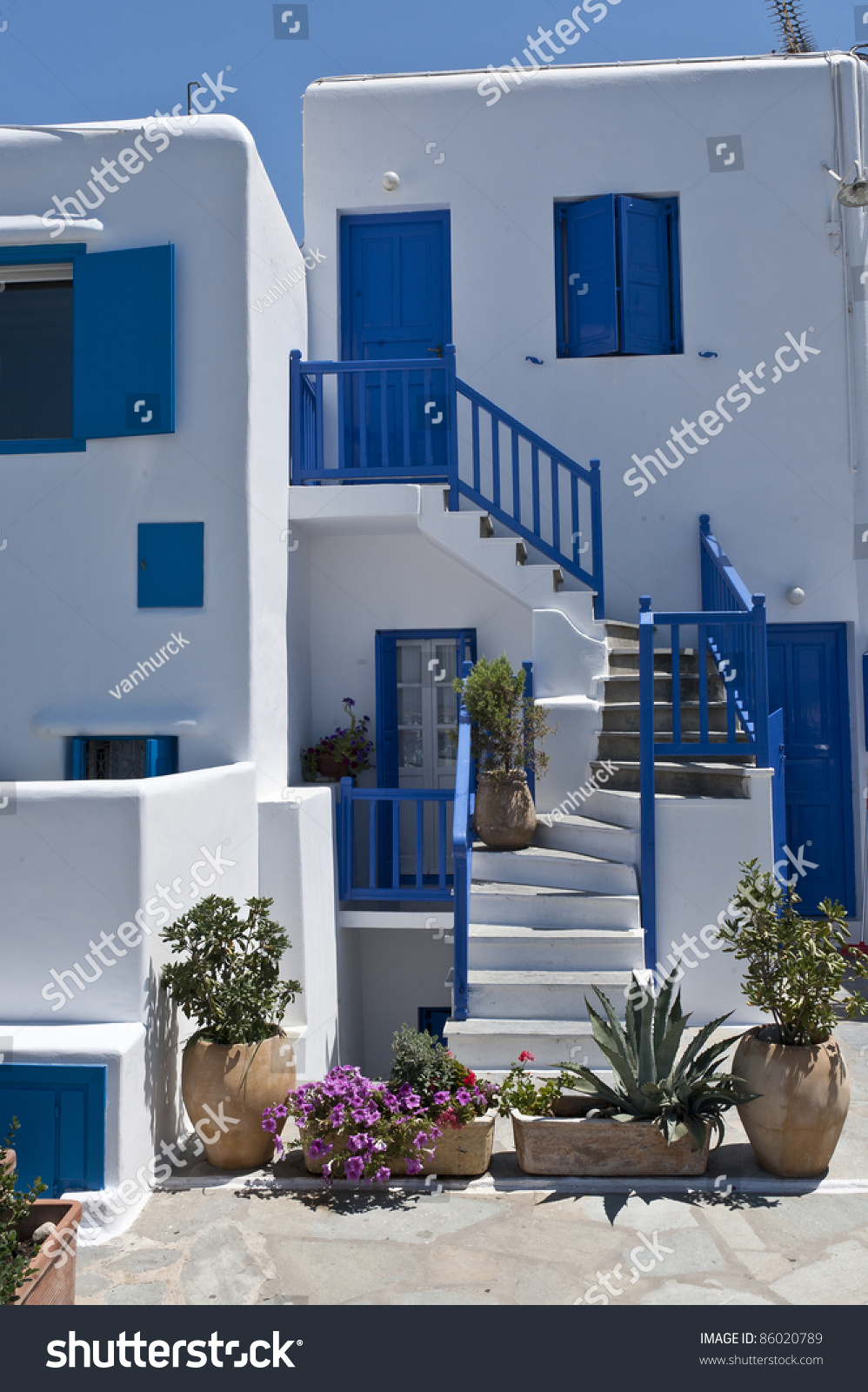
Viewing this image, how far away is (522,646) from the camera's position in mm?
8867

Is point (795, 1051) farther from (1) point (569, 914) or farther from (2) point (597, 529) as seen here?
(2) point (597, 529)

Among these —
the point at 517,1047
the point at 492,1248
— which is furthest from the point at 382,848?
the point at 492,1248

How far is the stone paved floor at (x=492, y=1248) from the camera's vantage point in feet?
13.0

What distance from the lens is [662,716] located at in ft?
25.9

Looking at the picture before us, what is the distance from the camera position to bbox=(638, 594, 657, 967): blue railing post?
6641 mm

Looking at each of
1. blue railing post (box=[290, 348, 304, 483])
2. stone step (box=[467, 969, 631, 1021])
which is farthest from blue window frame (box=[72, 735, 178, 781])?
blue railing post (box=[290, 348, 304, 483])

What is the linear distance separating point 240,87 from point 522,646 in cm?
467

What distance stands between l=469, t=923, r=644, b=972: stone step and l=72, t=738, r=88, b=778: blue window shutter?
8.90 ft

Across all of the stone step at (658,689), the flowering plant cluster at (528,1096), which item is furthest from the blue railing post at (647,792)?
the flowering plant cluster at (528,1096)

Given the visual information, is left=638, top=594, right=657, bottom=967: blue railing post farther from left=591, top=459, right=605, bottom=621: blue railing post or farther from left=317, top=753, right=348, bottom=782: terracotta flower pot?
left=317, top=753, right=348, bottom=782: terracotta flower pot

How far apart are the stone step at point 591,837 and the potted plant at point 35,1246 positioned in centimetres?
412

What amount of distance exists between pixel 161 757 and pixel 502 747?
2245mm
